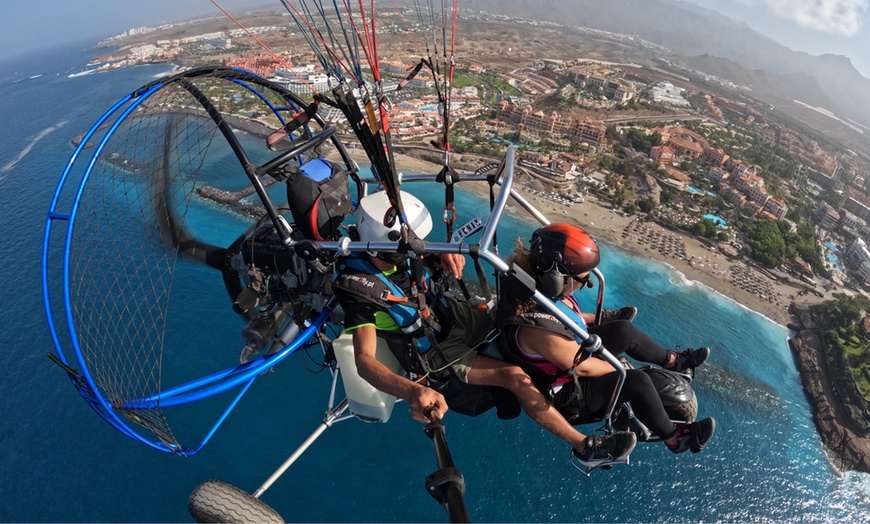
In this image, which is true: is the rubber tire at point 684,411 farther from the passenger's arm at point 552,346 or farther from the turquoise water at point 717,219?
the turquoise water at point 717,219

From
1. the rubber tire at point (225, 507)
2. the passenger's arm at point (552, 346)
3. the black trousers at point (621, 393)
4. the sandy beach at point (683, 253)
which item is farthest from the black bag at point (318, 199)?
the sandy beach at point (683, 253)

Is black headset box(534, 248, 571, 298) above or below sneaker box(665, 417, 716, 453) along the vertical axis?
above

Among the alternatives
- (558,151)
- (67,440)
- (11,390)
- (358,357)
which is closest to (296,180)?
(358,357)

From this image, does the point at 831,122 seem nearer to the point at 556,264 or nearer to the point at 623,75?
the point at 623,75

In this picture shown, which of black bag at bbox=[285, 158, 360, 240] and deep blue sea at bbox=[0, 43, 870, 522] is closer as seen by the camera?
black bag at bbox=[285, 158, 360, 240]

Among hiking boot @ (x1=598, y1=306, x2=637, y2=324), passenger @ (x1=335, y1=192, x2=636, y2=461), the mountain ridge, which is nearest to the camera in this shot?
passenger @ (x1=335, y1=192, x2=636, y2=461)

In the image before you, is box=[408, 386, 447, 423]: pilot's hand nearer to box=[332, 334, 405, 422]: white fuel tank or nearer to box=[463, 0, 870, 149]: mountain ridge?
box=[332, 334, 405, 422]: white fuel tank

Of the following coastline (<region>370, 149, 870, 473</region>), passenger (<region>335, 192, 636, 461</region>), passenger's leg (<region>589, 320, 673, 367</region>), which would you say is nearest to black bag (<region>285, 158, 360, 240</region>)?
passenger (<region>335, 192, 636, 461</region>)
